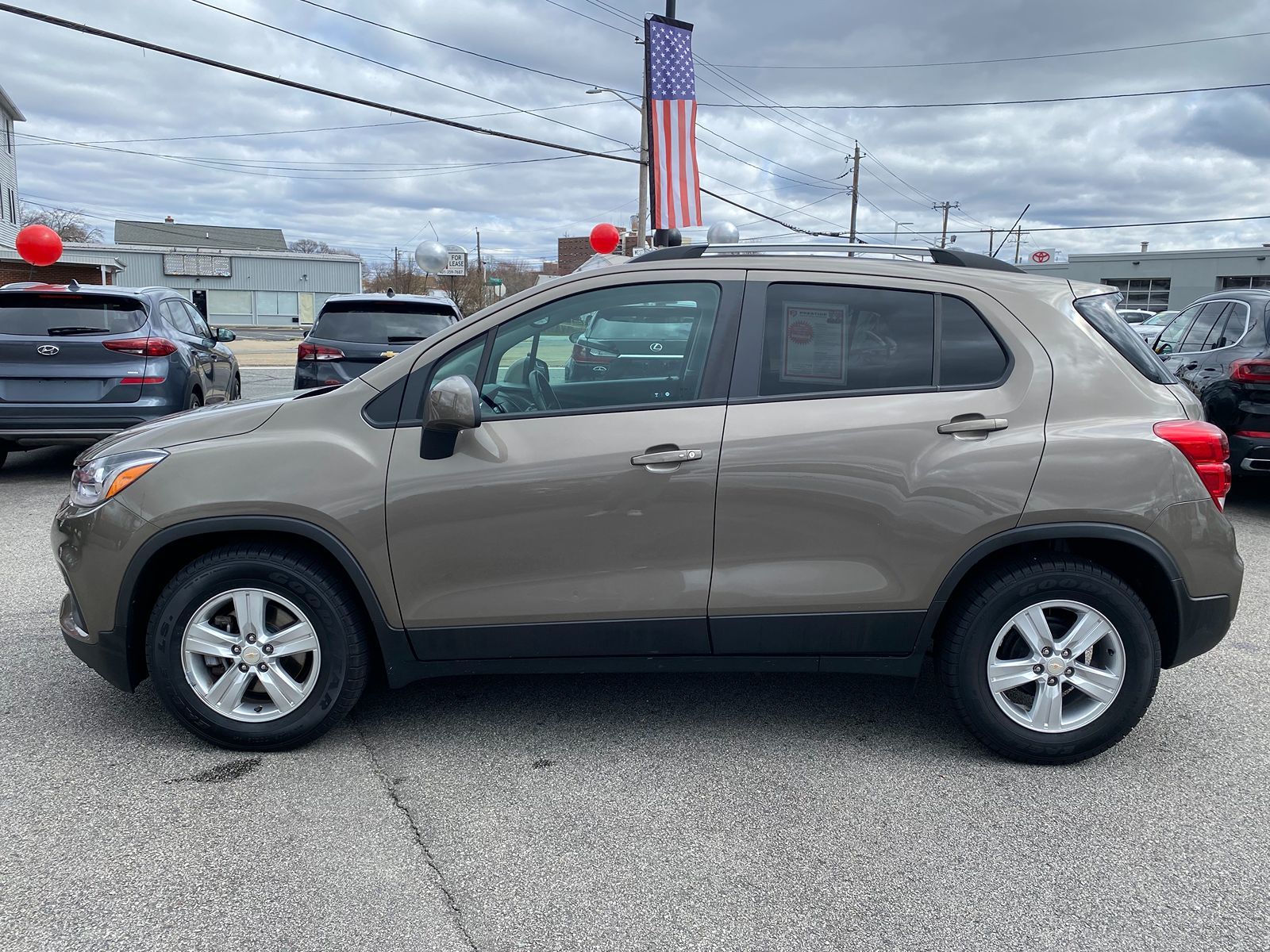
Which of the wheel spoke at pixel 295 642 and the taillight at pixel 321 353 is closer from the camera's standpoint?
the wheel spoke at pixel 295 642

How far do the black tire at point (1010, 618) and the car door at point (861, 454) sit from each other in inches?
7.1

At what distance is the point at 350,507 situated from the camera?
11.2 feet

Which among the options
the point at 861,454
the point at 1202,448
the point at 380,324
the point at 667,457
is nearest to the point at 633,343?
the point at 667,457

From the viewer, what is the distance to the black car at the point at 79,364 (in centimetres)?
800

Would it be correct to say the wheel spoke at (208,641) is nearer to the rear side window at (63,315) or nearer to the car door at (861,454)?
the car door at (861,454)

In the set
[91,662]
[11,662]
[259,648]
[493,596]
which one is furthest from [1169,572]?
[11,662]

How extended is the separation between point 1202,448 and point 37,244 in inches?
783

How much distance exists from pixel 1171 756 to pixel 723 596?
72.5 inches

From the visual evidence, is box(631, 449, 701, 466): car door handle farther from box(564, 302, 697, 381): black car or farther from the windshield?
the windshield

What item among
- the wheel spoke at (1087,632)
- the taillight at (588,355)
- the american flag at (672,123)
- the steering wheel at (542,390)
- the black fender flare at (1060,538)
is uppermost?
the american flag at (672,123)

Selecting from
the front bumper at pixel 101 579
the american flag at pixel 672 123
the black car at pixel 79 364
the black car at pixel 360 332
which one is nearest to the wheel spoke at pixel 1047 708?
the front bumper at pixel 101 579

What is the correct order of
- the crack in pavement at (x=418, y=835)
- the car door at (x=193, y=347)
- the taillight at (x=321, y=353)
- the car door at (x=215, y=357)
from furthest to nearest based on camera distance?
the car door at (x=215, y=357) < the taillight at (x=321, y=353) < the car door at (x=193, y=347) < the crack in pavement at (x=418, y=835)

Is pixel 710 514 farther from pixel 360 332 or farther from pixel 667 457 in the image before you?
pixel 360 332

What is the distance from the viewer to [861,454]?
339 cm
